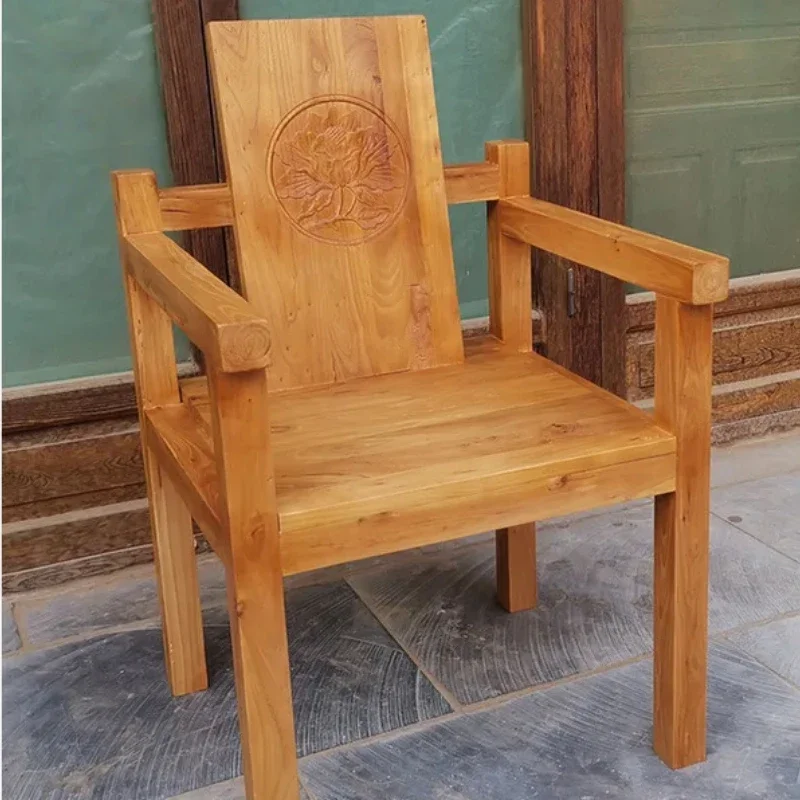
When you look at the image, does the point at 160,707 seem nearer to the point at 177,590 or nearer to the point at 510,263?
the point at 177,590

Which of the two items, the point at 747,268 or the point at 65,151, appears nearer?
the point at 65,151

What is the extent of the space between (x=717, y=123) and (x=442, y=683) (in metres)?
1.44

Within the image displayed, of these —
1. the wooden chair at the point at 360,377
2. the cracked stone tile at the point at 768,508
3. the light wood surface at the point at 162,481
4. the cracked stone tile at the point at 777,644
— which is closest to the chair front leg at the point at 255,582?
the wooden chair at the point at 360,377

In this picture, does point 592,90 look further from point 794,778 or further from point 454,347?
point 794,778

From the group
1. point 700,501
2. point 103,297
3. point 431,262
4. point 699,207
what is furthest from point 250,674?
point 699,207

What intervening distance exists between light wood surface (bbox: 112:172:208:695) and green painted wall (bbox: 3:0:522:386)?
46 centimetres

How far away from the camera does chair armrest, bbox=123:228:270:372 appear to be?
1.10 metres

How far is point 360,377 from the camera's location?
1650mm

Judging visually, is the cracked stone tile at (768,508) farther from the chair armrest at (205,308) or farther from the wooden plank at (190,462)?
the chair armrest at (205,308)

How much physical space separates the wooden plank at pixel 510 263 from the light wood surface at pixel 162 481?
0.50 meters

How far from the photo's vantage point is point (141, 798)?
147cm

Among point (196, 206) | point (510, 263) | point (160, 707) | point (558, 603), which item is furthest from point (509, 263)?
point (160, 707)

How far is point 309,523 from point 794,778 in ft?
2.44

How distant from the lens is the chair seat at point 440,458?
1.24m
